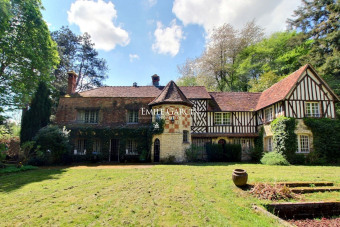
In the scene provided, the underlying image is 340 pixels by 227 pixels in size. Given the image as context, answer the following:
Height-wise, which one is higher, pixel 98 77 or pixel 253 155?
A: pixel 98 77

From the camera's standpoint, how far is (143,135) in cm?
1509

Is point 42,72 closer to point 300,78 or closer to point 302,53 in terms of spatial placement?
point 300,78

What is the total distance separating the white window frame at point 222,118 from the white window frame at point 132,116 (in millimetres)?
7404

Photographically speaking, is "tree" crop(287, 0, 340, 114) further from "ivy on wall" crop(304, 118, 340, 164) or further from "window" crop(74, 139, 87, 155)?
"window" crop(74, 139, 87, 155)

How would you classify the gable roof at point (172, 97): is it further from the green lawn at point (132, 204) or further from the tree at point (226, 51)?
the tree at point (226, 51)

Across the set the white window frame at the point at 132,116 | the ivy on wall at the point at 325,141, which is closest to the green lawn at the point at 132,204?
the ivy on wall at the point at 325,141

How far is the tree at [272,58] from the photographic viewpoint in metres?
21.5

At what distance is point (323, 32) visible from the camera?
20344 millimetres

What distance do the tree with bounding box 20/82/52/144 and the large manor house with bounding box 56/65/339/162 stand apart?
1.42 m

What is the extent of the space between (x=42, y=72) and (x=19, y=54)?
1.99 m

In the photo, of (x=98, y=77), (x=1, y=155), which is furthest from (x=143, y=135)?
(x=98, y=77)

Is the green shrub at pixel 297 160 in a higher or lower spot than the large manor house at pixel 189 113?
lower

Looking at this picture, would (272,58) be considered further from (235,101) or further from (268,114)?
(268,114)

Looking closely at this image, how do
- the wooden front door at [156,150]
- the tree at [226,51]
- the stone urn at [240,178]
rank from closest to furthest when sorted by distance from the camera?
the stone urn at [240,178] < the wooden front door at [156,150] < the tree at [226,51]
